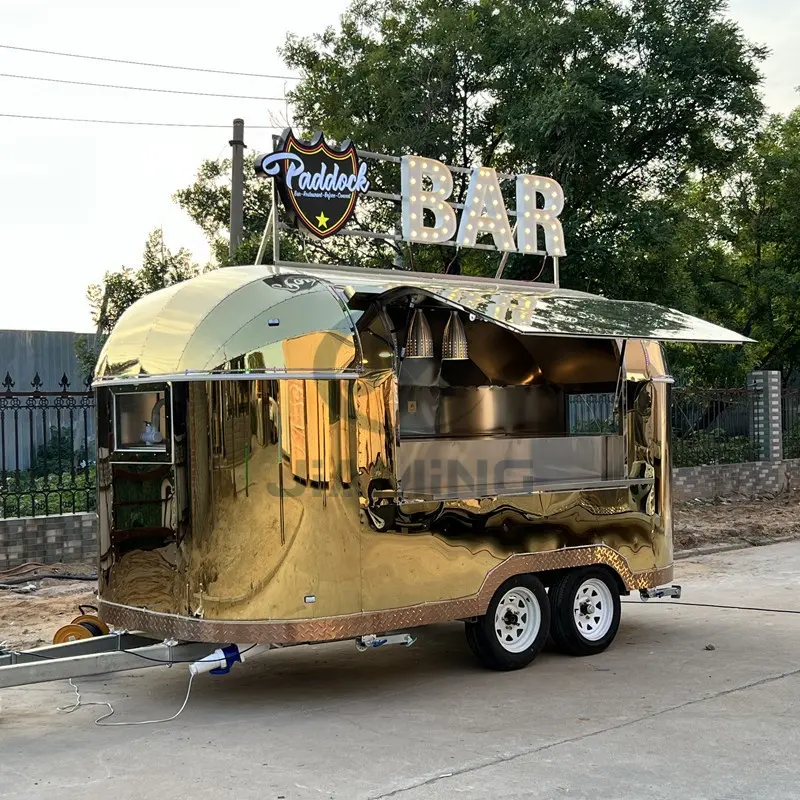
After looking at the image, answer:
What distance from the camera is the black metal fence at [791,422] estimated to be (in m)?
22.3

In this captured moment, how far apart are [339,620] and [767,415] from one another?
52.4 feet

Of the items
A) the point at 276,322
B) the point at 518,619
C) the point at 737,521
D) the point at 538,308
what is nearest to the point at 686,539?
the point at 737,521

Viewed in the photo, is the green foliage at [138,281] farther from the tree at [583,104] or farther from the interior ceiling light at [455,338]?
the interior ceiling light at [455,338]

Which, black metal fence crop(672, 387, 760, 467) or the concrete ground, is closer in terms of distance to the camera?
the concrete ground

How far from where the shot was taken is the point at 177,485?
723cm

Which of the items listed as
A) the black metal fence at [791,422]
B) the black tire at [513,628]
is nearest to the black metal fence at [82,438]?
the black metal fence at [791,422]

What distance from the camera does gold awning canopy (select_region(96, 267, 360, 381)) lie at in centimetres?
722

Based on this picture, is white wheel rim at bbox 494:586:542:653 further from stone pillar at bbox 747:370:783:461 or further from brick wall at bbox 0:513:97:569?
stone pillar at bbox 747:370:783:461

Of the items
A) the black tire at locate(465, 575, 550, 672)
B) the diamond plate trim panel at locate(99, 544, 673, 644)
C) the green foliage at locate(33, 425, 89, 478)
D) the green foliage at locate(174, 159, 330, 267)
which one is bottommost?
the black tire at locate(465, 575, 550, 672)

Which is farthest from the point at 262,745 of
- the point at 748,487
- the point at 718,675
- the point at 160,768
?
the point at 748,487

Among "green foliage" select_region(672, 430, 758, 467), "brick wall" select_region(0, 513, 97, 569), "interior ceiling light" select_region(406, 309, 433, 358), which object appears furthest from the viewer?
"green foliage" select_region(672, 430, 758, 467)

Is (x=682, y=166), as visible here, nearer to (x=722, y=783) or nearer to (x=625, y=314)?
(x=625, y=314)

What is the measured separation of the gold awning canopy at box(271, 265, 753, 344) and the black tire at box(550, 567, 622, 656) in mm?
2030

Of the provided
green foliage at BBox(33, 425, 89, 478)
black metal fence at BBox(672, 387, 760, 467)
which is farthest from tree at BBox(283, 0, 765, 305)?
green foliage at BBox(33, 425, 89, 478)
